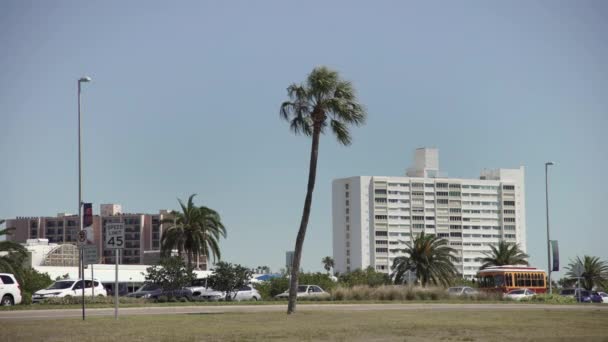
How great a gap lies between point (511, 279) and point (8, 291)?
1595 inches

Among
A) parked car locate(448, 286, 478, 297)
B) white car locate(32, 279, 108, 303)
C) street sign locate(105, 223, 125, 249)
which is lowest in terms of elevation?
Answer: parked car locate(448, 286, 478, 297)

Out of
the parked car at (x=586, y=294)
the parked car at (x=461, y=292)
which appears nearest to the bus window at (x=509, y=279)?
the parked car at (x=586, y=294)

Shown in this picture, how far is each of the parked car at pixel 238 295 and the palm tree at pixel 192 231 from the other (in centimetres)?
1509

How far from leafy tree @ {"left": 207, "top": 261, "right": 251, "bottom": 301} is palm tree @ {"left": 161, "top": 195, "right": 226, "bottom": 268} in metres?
16.1

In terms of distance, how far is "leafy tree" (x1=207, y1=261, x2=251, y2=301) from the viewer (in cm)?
6103

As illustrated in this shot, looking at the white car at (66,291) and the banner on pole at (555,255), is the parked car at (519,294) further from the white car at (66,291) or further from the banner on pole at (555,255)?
the white car at (66,291)

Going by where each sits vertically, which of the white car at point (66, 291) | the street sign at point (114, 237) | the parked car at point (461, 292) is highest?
the street sign at point (114, 237)

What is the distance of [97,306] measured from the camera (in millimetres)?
42781

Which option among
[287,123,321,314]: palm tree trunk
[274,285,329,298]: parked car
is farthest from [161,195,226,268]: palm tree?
[287,123,321,314]: palm tree trunk

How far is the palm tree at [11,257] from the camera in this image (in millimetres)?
62172

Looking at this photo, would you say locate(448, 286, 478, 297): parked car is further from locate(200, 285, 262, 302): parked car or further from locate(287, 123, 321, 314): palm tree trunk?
locate(287, 123, 321, 314): palm tree trunk

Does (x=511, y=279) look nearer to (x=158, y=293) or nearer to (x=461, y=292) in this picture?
(x=461, y=292)

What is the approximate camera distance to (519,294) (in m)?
66.3

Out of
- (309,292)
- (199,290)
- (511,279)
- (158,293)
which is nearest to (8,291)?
(158,293)
